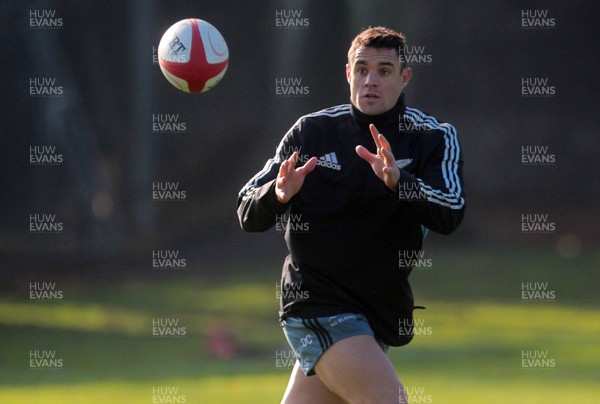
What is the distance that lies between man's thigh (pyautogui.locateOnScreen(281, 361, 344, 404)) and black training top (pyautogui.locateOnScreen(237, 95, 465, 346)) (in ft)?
0.93

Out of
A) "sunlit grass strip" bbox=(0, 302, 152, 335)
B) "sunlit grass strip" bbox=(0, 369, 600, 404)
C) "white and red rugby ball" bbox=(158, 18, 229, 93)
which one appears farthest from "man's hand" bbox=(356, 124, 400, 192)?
"sunlit grass strip" bbox=(0, 302, 152, 335)

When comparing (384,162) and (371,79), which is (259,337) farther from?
(384,162)

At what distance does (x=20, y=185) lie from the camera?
31.4 feet

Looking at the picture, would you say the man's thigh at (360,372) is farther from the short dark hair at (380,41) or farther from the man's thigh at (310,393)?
the short dark hair at (380,41)

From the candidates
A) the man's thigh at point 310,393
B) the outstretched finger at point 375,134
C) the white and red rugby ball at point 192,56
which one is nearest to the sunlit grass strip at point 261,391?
the white and red rugby ball at point 192,56

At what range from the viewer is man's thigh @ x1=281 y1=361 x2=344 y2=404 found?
14.9 feet

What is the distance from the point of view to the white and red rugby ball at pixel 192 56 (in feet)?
19.6

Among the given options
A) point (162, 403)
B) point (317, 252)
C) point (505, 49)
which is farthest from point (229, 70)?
point (317, 252)

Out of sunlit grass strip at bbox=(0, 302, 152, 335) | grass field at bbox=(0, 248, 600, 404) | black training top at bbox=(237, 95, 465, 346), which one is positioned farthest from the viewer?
sunlit grass strip at bbox=(0, 302, 152, 335)

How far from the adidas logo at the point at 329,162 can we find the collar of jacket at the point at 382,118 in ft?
0.65

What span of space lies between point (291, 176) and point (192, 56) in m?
1.88

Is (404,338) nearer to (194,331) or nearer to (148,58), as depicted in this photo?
(194,331)

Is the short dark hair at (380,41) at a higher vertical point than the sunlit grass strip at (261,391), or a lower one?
higher

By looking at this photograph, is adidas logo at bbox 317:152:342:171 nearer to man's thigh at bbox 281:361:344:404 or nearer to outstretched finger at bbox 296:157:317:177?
outstretched finger at bbox 296:157:317:177
